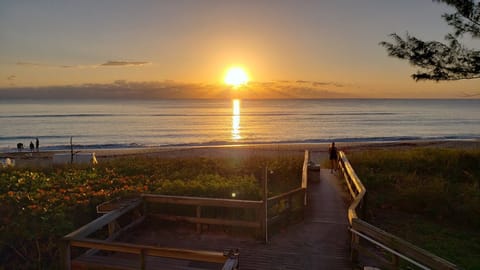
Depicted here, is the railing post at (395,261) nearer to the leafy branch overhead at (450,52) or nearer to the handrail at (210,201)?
the handrail at (210,201)

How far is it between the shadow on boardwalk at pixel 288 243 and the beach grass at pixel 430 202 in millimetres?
1940

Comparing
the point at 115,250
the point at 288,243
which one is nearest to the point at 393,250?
the point at 288,243

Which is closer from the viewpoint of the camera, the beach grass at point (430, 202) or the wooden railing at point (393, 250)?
the wooden railing at point (393, 250)

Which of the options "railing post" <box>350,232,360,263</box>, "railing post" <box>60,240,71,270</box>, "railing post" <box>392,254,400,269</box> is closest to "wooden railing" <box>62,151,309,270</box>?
"railing post" <box>60,240,71,270</box>

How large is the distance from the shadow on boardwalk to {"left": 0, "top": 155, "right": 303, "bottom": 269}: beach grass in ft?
5.01

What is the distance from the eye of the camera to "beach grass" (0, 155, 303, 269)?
8055 mm

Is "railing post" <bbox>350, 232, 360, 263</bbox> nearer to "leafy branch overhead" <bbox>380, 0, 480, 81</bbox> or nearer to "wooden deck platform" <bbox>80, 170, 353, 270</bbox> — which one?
"wooden deck platform" <bbox>80, 170, 353, 270</bbox>

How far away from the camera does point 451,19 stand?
45.8ft

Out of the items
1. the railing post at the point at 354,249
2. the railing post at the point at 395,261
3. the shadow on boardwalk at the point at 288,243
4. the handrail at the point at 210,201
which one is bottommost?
the shadow on boardwalk at the point at 288,243

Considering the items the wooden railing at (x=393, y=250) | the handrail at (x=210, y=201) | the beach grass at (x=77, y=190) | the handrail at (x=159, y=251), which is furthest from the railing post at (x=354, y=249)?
the handrail at (x=159, y=251)

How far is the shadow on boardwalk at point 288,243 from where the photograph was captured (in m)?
7.14

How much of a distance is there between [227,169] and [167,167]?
8.80 ft

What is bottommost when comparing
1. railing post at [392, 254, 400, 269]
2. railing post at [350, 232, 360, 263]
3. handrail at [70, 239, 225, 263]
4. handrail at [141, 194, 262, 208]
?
railing post at [350, 232, 360, 263]

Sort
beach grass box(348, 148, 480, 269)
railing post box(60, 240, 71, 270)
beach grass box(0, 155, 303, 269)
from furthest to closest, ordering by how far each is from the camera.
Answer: beach grass box(348, 148, 480, 269)
beach grass box(0, 155, 303, 269)
railing post box(60, 240, 71, 270)
